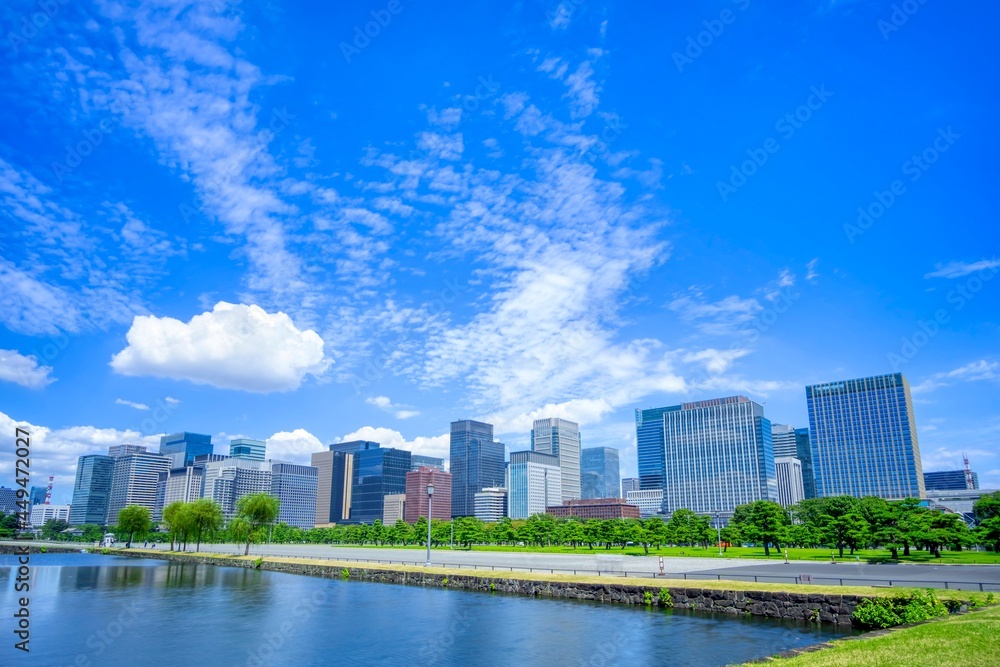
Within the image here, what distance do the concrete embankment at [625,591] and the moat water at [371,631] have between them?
56.3 inches

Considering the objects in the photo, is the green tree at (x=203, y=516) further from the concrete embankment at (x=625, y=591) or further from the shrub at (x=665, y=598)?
the shrub at (x=665, y=598)

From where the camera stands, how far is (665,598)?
134 feet

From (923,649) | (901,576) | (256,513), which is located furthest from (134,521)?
(923,649)

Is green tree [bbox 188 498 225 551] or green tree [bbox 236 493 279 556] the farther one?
green tree [bbox 188 498 225 551]

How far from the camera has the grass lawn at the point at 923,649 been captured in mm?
18656

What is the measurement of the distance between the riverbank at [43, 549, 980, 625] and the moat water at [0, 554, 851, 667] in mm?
1450

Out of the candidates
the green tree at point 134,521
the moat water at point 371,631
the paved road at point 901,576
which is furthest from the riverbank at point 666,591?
the green tree at point 134,521

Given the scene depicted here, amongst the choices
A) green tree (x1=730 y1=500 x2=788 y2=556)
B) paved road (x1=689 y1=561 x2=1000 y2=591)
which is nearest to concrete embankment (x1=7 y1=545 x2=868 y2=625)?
paved road (x1=689 y1=561 x2=1000 y2=591)

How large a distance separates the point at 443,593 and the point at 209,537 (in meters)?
92.9

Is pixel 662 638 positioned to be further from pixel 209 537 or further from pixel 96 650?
pixel 209 537

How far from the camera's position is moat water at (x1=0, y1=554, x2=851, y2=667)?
28359mm

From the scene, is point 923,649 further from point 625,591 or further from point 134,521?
point 134,521

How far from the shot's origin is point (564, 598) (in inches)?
1825

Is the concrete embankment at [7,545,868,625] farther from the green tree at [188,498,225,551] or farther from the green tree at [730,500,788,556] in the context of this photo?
the green tree at [188,498,225,551]
